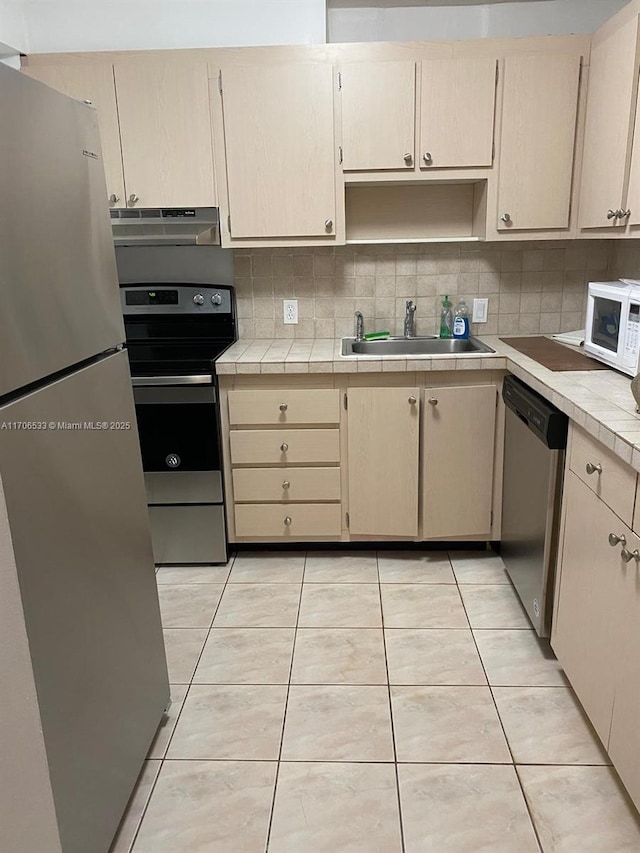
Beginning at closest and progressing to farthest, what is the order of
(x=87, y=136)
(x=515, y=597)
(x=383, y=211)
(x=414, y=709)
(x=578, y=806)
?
(x=87, y=136), (x=578, y=806), (x=414, y=709), (x=515, y=597), (x=383, y=211)

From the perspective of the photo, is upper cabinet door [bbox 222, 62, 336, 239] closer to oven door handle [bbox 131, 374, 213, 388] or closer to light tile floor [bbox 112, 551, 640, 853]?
oven door handle [bbox 131, 374, 213, 388]

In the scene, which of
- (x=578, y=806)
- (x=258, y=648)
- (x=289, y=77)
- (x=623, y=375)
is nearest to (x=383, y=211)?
(x=289, y=77)

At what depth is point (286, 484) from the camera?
9.10ft

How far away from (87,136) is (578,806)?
196cm

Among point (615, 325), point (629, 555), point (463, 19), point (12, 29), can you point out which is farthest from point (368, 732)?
point (12, 29)

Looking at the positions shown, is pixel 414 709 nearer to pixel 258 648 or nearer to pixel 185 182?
pixel 258 648

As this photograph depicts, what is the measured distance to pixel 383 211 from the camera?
2992mm

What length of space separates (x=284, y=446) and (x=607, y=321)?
134 centimetres

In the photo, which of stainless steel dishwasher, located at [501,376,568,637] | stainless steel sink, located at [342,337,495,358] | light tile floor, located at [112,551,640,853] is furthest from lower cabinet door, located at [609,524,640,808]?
stainless steel sink, located at [342,337,495,358]

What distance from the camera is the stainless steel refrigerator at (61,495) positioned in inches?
43.1

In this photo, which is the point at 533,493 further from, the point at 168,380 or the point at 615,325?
the point at 168,380

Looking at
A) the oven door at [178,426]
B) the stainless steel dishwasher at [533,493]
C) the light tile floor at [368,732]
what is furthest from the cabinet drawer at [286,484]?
the stainless steel dishwasher at [533,493]

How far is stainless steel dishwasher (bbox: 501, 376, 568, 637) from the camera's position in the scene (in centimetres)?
196

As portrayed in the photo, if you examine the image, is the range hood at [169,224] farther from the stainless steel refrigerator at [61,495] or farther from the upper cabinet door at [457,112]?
the stainless steel refrigerator at [61,495]
